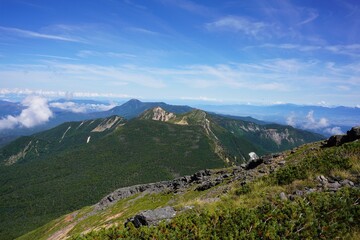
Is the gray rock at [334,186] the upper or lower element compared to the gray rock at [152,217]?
upper

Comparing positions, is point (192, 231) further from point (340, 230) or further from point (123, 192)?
point (123, 192)

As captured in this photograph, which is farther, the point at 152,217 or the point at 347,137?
the point at 347,137

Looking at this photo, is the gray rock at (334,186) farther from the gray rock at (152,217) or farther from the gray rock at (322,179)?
the gray rock at (152,217)

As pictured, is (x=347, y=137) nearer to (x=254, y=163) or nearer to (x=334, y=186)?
(x=254, y=163)

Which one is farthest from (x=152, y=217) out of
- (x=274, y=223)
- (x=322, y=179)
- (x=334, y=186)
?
(x=322, y=179)

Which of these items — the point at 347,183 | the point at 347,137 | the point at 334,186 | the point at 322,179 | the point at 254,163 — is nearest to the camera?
the point at 334,186

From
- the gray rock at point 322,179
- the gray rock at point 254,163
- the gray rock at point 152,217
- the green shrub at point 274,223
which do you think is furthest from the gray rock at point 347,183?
the gray rock at point 254,163

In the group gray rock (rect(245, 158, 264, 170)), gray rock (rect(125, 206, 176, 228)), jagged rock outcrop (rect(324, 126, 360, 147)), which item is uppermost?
jagged rock outcrop (rect(324, 126, 360, 147))

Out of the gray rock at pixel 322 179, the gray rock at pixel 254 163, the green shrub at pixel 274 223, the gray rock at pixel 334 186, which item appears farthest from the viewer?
the gray rock at pixel 254 163

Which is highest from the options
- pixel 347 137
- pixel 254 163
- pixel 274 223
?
pixel 347 137

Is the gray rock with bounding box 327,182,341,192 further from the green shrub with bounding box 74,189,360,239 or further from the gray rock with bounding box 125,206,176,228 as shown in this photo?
the gray rock with bounding box 125,206,176,228

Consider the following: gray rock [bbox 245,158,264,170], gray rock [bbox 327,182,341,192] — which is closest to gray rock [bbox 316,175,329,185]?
gray rock [bbox 327,182,341,192]

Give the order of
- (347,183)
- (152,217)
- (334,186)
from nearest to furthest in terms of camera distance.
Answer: (152,217) → (334,186) → (347,183)

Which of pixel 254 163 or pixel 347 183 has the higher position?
pixel 347 183
